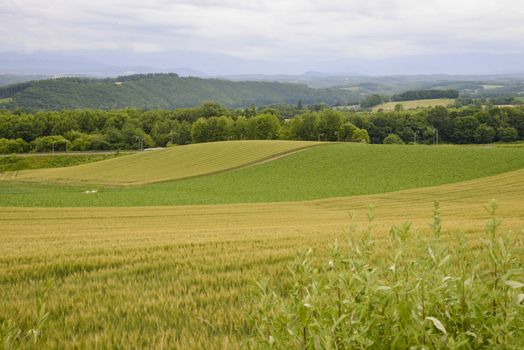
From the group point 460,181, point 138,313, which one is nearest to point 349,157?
point 460,181

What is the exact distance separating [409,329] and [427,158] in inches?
2466

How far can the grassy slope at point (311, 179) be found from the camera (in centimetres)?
4619

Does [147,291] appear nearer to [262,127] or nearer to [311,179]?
[311,179]

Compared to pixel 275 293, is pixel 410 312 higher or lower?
higher

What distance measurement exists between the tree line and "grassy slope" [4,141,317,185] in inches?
1232

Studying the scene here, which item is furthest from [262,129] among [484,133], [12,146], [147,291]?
[147,291]

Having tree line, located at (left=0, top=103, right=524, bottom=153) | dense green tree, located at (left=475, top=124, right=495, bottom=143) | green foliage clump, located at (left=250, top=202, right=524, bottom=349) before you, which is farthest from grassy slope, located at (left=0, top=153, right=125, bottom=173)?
green foliage clump, located at (left=250, top=202, right=524, bottom=349)

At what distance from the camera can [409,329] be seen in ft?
7.39

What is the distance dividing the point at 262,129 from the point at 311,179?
58.6 metres

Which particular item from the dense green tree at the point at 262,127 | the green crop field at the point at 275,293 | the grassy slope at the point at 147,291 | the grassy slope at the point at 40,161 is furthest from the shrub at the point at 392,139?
the grassy slope at the point at 147,291

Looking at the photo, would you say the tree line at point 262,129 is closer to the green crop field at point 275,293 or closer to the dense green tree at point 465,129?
the dense green tree at point 465,129

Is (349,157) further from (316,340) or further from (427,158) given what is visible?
(316,340)

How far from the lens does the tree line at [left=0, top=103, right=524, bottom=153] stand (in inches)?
4306

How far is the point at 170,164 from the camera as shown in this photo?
72500mm
